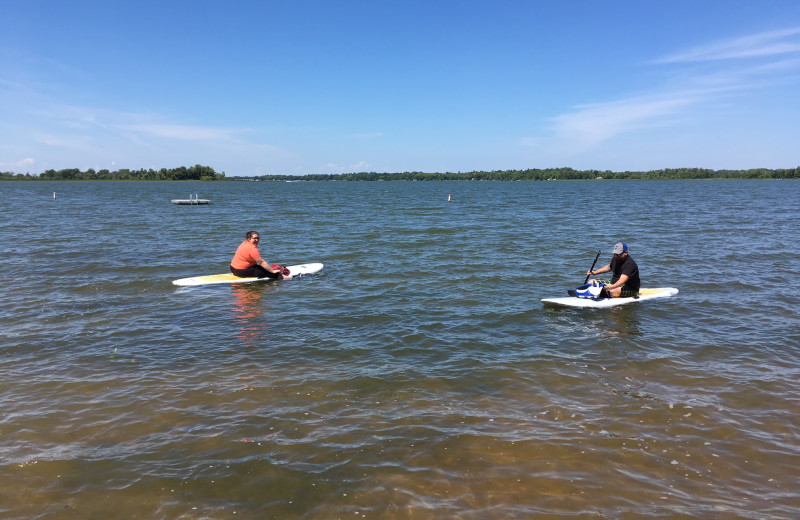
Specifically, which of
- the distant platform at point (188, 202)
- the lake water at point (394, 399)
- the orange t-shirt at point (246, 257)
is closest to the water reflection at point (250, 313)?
the lake water at point (394, 399)

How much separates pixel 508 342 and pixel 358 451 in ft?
17.0

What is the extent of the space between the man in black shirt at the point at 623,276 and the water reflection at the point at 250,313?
942cm

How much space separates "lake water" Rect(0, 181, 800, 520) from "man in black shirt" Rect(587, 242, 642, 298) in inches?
21.5

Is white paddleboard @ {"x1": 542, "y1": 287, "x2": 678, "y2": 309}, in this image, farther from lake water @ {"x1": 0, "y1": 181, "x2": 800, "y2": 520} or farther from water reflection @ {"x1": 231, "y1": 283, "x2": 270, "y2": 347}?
water reflection @ {"x1": 231, "y1": 283, "x2": 270, "y2": 347}

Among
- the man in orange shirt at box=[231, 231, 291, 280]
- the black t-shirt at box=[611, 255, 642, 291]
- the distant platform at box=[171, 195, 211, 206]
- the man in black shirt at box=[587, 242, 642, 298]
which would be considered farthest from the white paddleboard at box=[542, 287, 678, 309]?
the distant platform at box=[171, 195, 211, 206]

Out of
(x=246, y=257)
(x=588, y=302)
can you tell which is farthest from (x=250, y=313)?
(x=588, y=302)

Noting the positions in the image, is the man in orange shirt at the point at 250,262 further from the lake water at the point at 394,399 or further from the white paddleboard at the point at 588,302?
the white paddleboard at the point at 588,302

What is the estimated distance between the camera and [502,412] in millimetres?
7105

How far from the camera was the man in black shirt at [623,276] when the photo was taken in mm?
13180

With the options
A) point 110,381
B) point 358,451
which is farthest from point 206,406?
point 358,451

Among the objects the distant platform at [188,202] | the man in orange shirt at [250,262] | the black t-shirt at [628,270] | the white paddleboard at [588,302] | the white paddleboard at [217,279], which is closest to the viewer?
the white paddleboard at [588,302]

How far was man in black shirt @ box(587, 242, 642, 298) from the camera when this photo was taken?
43.2ft

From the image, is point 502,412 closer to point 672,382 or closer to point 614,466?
point 614,466

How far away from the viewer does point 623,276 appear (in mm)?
13195
